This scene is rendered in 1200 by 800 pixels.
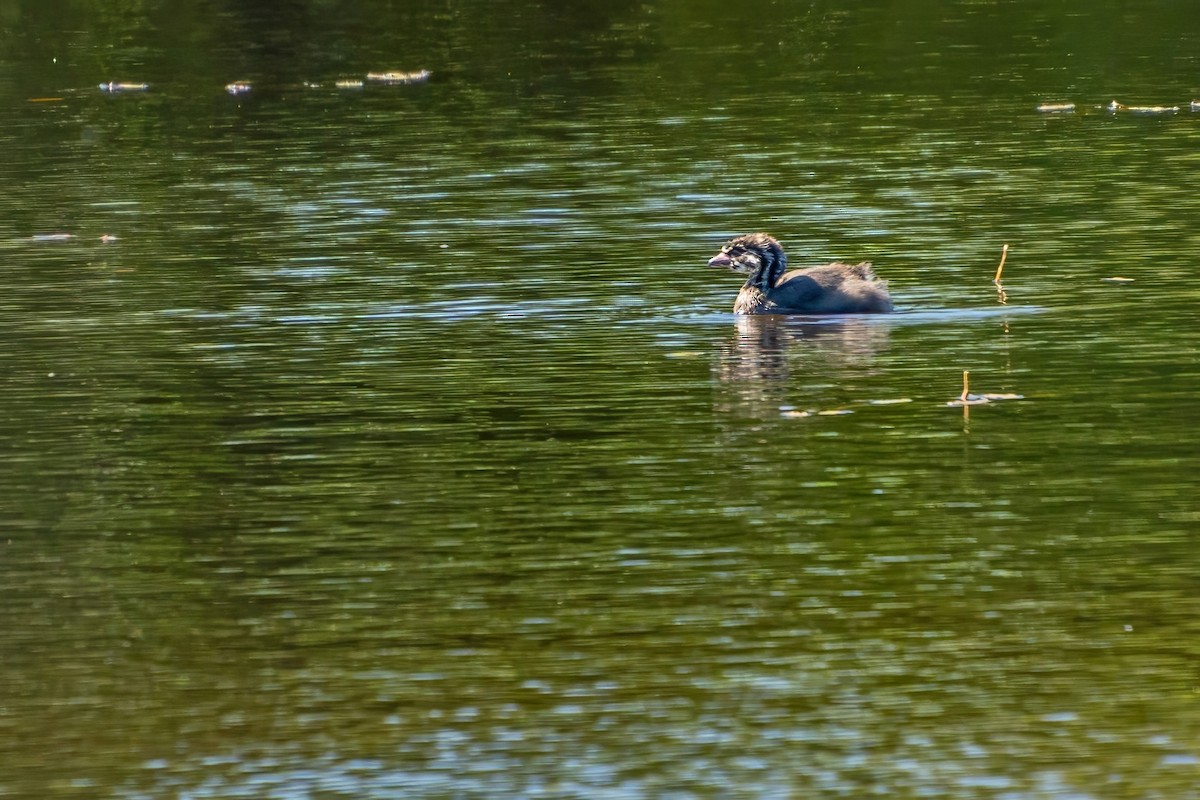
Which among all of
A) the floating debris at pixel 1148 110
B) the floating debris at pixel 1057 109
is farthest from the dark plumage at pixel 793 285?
the floating debris at pixel 1057 109

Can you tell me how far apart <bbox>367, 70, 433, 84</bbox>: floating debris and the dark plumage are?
1820 cm

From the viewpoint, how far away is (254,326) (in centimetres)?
1956

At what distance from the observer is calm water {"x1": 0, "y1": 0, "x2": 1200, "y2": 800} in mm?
9820

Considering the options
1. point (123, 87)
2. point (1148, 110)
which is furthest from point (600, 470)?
point (123, 87)

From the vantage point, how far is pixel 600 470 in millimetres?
14227

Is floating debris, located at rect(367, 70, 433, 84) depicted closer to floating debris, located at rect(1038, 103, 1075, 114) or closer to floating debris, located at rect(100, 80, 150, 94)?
floating debris, located at rect(100, 80, 150, 94)

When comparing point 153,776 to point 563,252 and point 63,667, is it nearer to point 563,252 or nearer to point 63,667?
point 63,667

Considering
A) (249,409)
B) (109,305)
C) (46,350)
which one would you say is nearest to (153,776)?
(249,409)

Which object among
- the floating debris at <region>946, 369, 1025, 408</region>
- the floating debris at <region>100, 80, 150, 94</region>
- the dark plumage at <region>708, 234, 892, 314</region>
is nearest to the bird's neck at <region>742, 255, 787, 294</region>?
the dark plumage at <region>708, 234, 892, 314</region>

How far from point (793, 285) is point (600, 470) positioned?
6161 millimetres

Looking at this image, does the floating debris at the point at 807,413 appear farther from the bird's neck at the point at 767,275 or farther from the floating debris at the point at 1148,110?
the floating debris at the point at 1148,110

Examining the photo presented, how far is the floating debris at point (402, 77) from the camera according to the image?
126ft

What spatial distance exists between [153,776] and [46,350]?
9765 millimetres

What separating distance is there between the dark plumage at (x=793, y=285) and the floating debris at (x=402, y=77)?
59.7 ft
